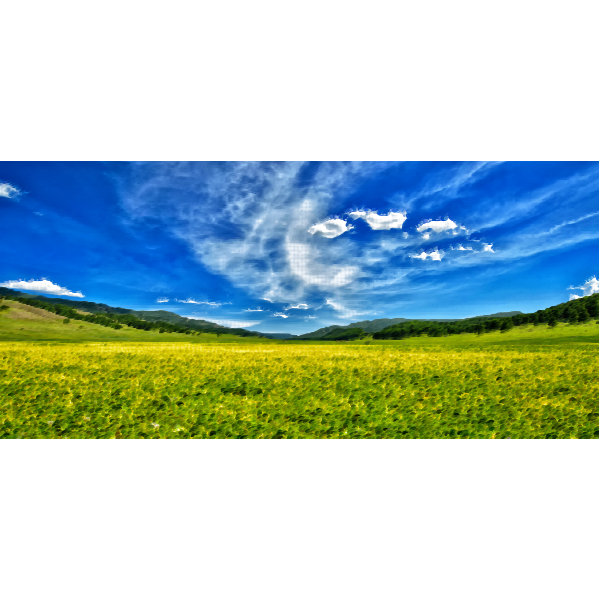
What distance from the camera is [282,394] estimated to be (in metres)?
3.93

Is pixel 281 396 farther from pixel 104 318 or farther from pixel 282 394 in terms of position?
pixel 104 318

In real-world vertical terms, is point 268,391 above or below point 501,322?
below

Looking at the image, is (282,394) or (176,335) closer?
(282,394)

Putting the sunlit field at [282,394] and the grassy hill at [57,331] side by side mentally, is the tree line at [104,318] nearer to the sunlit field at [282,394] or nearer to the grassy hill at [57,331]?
the grassy hill at [57,331]

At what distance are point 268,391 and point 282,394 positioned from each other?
193mm

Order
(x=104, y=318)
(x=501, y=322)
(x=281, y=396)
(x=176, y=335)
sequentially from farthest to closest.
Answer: (x=501, y=322) → (x=176, y=335) → (x=104, y=318) → (x=281, y=396)

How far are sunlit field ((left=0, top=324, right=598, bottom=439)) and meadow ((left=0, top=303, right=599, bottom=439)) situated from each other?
0.6 inches

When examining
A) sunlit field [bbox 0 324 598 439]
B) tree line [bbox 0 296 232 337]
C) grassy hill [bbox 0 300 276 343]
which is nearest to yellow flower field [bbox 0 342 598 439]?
sunlit field [bbox 0 324 598 439]

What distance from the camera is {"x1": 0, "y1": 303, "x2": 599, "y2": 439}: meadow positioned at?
11.3 feet

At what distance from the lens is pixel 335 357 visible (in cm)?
523

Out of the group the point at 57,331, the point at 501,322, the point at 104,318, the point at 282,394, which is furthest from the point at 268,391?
the point at 501,322

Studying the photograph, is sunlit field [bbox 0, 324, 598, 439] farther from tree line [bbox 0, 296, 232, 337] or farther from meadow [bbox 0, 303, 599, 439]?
tree line [bbox 0, 296, 232, 337]
